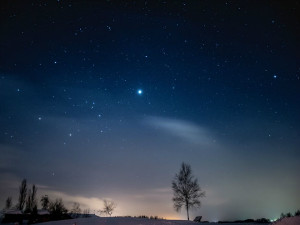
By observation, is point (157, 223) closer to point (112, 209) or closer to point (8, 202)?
point (112, 209)

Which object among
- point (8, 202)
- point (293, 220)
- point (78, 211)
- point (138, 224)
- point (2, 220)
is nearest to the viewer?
point (293, 220)

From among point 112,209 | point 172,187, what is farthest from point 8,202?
point 172,187

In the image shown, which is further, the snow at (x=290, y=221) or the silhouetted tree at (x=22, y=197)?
the silhouetted tree at (x=22, y=197)

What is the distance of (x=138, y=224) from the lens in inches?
694

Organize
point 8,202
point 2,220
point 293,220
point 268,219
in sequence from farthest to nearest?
point 8,202, point 2,220, point 268,219, point 293,220

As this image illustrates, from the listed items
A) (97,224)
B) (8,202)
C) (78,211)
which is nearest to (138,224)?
(97,224)

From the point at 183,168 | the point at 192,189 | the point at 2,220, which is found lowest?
the point at 2,220

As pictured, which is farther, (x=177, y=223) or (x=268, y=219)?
(x=268, y=219)

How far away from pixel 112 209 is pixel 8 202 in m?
42.9

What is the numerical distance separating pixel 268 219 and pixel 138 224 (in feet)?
54.0

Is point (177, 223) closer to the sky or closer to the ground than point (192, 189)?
closer to the ground

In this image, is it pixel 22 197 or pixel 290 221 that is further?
pixel 22 197

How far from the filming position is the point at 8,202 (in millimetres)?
87062

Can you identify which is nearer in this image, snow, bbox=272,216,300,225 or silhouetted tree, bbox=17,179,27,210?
snow, bbox=272,216,300,225
